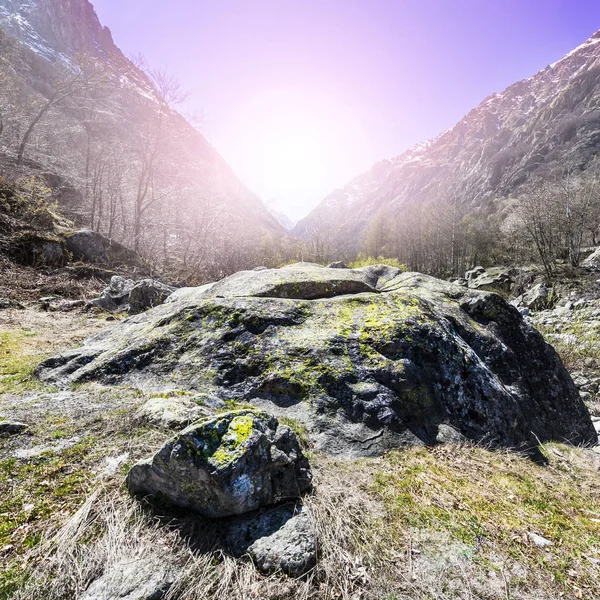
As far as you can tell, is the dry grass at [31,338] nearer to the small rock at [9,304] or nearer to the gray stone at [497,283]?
the small rock at [9,304]

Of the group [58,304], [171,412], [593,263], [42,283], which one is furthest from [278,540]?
[593,263]

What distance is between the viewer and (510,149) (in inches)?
4412

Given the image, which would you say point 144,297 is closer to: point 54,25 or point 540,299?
point 540,299

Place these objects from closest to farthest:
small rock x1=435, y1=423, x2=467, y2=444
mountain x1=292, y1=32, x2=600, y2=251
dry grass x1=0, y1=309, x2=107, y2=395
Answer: small rock x1=435, y1=423, x2=467, y2=444 → dry grass x1=0, y1=309, x2=107, y2=395 → mountain x1=292, y1=32, x2=600, y2=251

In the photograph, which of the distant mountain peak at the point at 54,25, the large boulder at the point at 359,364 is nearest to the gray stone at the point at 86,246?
the large boulder at the point at 359,364

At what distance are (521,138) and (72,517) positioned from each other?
14925cm

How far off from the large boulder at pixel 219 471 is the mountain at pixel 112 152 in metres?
23.9

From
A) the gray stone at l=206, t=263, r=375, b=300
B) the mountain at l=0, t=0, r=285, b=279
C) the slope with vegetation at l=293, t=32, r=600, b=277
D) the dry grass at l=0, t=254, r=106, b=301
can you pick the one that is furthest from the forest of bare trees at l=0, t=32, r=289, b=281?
the slope with vegetation at l=293, t=32, r=600, b=277

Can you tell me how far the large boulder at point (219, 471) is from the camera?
7.43ft

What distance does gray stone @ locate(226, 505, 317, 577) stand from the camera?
1989 millimetres

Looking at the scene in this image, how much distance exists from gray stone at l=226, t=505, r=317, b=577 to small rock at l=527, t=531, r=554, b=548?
1.77 meters

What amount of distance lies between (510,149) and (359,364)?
14214 centimetres

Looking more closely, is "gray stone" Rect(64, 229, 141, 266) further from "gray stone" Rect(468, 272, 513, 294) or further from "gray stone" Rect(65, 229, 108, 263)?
"gray stone" Rect(468, 272, 513, 294)

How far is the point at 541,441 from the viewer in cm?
477
